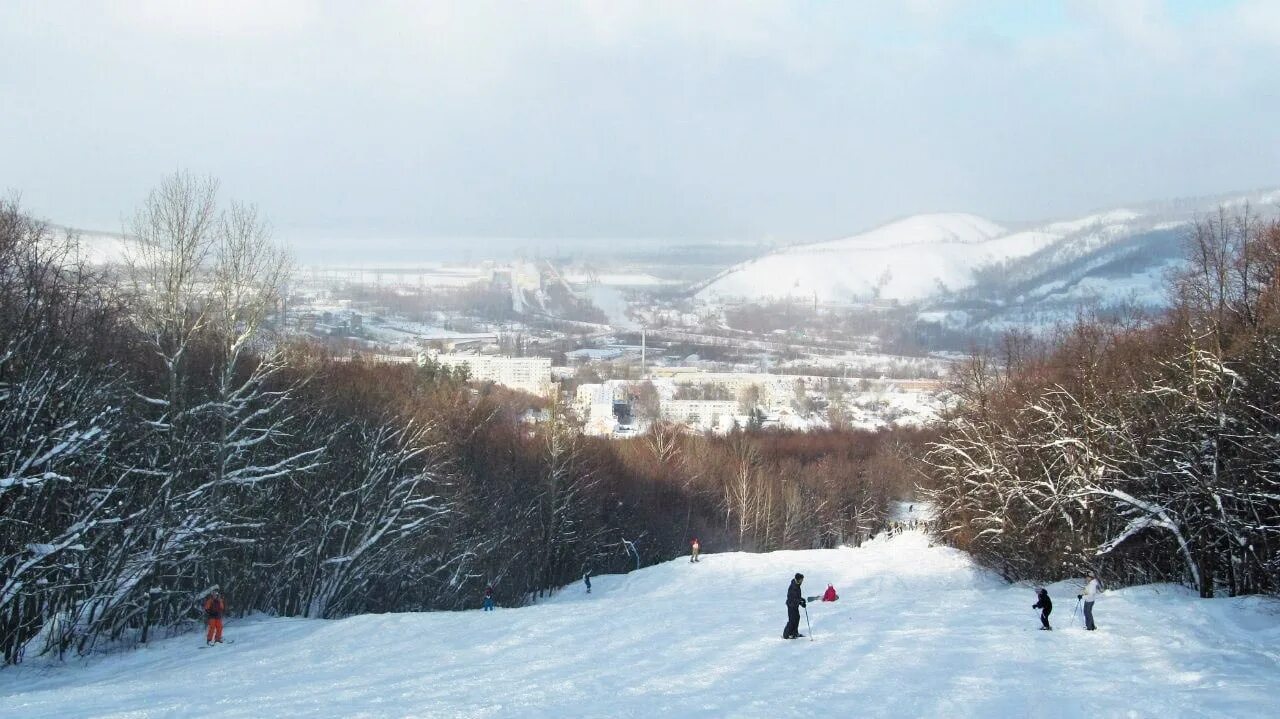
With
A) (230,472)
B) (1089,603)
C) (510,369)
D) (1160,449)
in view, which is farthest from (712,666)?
(510,369)

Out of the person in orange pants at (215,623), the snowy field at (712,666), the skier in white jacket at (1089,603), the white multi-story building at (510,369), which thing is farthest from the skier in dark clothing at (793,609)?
the white multi-story building at (510,369)

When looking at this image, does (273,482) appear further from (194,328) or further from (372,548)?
(194,328)

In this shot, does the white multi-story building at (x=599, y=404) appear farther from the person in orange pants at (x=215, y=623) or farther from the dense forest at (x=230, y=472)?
the person in orange pants at (x=215, y=623)

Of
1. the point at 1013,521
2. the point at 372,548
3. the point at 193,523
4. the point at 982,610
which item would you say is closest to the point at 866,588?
the point at 1013,521

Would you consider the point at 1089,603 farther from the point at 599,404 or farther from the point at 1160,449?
the point at 599,404

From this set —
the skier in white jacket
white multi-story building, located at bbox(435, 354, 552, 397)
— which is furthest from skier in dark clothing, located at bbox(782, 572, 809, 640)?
white multi-story building, located at bbox(435, 354, 552, 397)

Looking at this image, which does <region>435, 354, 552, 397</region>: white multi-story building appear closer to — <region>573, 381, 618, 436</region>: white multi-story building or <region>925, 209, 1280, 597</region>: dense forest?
<region>573, 381, 618, 436</region>: white multi-story building
